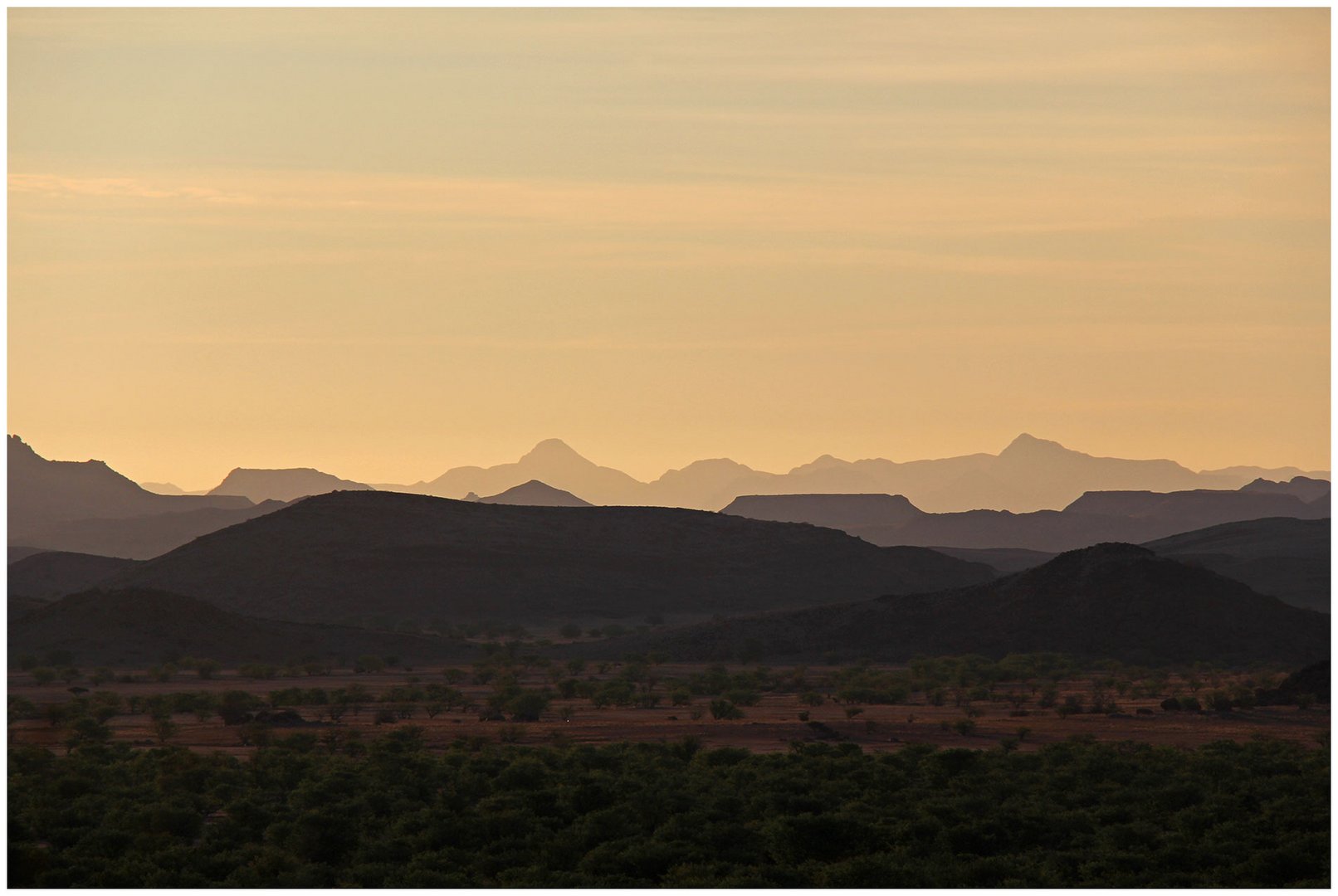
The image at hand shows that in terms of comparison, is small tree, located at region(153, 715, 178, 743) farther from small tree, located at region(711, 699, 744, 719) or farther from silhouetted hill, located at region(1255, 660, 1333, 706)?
silhouetted hill, located at region(1255, 660, 1333, 706)

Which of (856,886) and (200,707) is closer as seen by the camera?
(856,886)

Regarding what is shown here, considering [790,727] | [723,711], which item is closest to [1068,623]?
[723,711]

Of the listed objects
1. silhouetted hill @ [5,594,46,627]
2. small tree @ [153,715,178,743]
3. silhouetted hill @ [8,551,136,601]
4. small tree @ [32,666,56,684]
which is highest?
silhouetted hill @ [8,551,136,601]

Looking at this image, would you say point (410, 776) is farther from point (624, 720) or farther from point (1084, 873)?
point (624, 720)

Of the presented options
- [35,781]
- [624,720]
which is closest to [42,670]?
[624,720]

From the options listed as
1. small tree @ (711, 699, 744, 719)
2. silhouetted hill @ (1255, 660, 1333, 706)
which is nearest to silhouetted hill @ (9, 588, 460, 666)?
small tree @ (711, 699, 744, 719)
